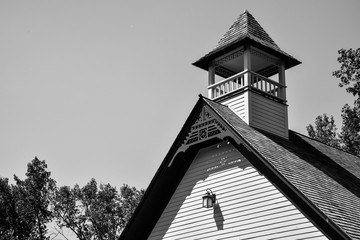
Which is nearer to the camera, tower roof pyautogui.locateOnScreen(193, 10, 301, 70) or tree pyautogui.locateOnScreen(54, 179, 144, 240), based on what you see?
tower roof pyautogui.locateOnScreen(193, 10, 301, 70)

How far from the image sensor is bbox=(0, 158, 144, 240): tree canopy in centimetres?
5117

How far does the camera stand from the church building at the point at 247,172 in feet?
52.4

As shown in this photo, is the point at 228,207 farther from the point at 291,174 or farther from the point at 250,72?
the point at 250,72

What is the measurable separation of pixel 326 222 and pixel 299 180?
6.68 feet

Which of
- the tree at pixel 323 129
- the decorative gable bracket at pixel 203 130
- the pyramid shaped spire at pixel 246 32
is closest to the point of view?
the decorative gable bracket at pixel 203 130

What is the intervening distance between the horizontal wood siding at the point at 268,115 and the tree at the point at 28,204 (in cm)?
3407

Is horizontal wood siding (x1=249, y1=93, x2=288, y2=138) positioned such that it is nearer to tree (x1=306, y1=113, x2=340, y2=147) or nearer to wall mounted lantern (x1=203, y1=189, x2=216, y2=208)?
wall mounted lantern (x1=203, y1=189, x2=216, y2=208)

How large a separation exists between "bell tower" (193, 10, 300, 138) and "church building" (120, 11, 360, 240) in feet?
0.13

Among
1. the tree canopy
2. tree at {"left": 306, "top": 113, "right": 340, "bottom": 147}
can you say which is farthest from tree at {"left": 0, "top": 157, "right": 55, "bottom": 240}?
tree at {"left": 306, "top": 113, "right": 340, "bottom": 147}

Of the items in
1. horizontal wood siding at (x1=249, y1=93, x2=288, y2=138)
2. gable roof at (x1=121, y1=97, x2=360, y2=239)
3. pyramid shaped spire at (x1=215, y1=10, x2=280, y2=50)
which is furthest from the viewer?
pyramid shaped spire at (x1=215, y1=10, x2=280, y2=50)

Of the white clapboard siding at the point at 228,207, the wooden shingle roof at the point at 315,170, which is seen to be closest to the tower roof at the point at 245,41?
the wooden shingle roof at the point at 315,170

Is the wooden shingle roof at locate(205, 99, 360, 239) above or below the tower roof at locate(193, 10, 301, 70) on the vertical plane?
below

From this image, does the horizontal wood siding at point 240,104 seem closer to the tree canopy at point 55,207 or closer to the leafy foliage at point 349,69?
the leafy foliage at point 349,69

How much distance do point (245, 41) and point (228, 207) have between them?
278 inches
